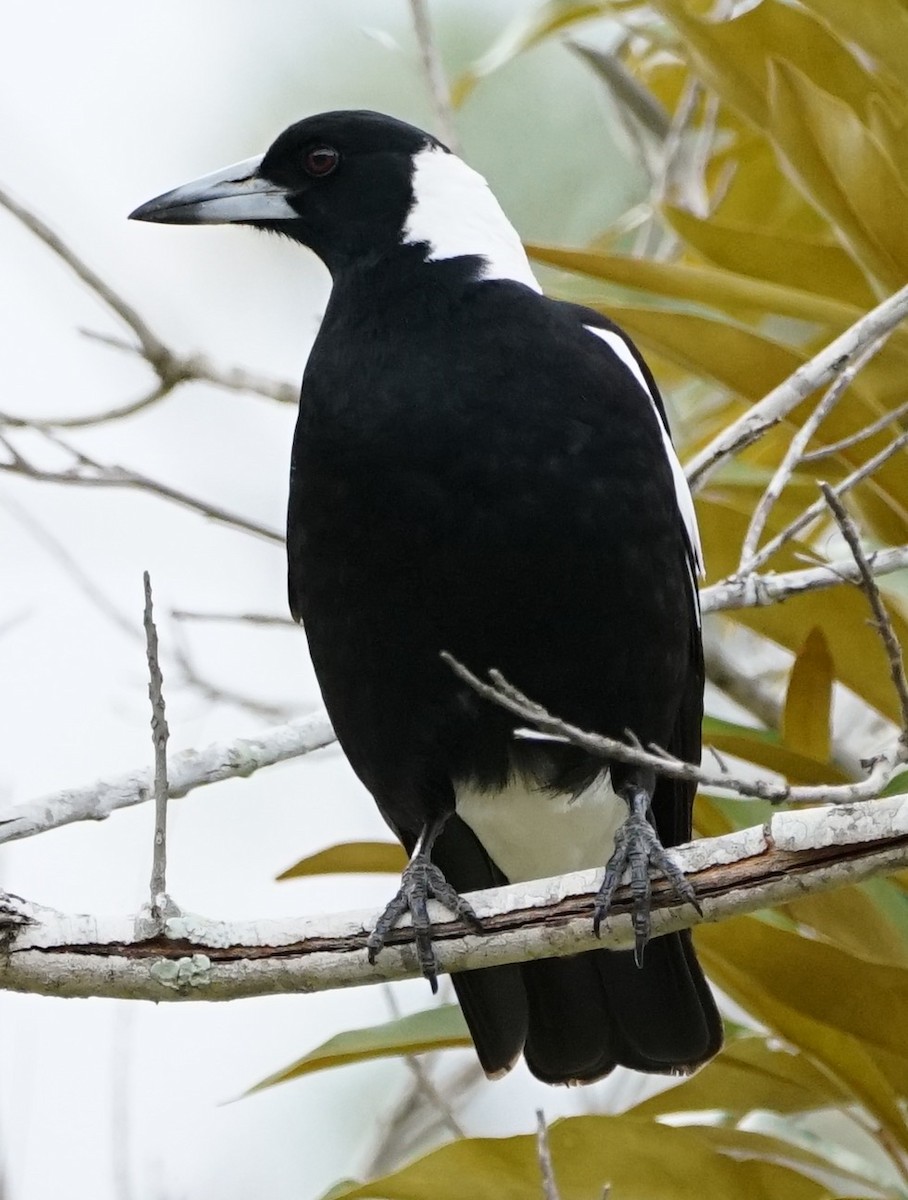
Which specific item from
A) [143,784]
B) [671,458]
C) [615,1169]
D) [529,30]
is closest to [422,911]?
[143,784]

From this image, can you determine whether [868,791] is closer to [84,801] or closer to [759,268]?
[84,801]

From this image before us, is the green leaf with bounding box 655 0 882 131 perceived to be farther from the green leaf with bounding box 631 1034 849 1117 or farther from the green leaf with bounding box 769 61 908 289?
the green leaf with bounding box 631 1034 849 1117

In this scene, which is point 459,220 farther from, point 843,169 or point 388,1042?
point 388,1042

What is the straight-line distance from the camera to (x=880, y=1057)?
2068mm

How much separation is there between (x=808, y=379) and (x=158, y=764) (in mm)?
962

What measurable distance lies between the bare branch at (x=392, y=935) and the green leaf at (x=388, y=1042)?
373 millimetres

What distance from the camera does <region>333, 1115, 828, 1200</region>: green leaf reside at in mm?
1990

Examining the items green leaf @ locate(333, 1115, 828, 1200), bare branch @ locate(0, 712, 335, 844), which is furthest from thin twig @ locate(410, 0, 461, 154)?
green leaf @ locate(333, 1115, 828, 1200)

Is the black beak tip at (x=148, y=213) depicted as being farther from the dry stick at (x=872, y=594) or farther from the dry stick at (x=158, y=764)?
the dry stick at (x=872, y=594)

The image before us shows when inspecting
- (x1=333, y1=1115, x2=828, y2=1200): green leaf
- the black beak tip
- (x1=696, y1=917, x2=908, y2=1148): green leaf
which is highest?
the black beak tip

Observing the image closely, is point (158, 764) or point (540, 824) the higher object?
point (540, 824)

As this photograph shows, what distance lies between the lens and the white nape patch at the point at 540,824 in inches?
86.7

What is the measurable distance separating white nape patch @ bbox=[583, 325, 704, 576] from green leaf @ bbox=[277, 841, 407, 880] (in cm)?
55

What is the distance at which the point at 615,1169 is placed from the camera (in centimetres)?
205
